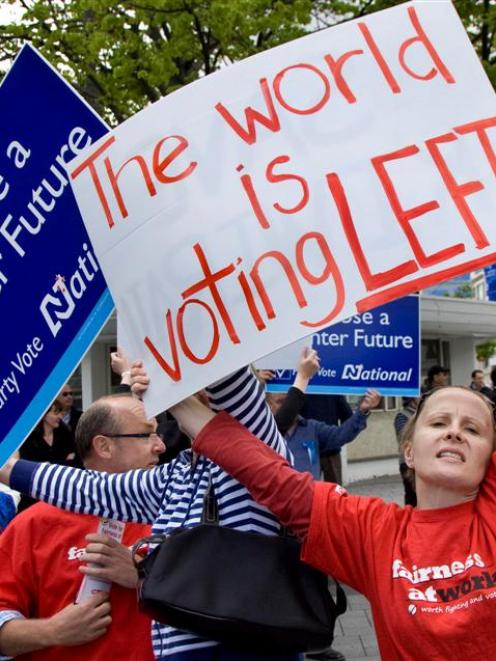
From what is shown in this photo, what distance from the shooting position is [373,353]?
20.1 feet

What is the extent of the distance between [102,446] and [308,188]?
3.88 ft

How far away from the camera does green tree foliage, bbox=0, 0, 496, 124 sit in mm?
10812

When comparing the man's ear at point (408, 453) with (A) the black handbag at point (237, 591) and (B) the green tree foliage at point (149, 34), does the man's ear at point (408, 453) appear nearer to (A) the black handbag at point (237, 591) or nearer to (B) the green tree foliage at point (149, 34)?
(A) the black handbag at point (237, 591)

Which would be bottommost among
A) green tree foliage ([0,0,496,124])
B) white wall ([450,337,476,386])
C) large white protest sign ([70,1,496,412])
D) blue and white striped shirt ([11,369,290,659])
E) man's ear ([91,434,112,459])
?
blue and white striped shirt ([11,369,290,659])

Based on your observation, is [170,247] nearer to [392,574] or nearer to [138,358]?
[138,358]

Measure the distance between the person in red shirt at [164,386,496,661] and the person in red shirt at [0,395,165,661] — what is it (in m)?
0.49

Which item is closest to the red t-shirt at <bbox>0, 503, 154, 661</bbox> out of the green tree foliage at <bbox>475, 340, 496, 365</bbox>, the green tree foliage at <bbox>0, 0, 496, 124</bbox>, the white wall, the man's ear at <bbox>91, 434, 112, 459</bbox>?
the man's ear at <bbox>91, 434, 112, 459</bbox>

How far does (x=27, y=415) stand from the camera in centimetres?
230

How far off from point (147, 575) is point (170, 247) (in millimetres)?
711

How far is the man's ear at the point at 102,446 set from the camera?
2719 mm

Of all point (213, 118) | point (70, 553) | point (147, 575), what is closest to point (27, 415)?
point (70, 553)

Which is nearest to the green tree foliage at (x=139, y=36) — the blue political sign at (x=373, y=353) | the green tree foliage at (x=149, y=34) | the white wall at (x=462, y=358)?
the green tree foliage at (x=149, y=34)

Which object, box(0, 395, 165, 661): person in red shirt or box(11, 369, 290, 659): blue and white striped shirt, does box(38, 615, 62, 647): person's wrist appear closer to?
box(0, 395, 165, 661): person in red shirt

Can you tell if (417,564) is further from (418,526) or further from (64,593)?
(64,593)
